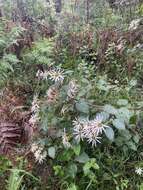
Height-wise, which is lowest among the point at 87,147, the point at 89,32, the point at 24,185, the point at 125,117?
the point at 24,185

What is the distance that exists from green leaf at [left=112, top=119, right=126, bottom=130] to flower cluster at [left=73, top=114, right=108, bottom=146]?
0.29 feet

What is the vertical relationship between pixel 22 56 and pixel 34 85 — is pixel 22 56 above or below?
above

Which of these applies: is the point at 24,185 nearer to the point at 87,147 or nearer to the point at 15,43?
the point at 87,147

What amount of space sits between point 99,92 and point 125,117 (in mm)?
428

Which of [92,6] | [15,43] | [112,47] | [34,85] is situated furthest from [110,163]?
[92,6]

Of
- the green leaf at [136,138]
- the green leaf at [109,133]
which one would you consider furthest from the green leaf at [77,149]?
the green leaf at [136,138]

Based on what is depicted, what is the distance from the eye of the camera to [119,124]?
3.05 m

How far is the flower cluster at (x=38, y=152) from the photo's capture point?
3119 mm

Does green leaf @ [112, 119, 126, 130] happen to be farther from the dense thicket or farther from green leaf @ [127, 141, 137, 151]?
green leaf @ [127, 141, 137, 151]

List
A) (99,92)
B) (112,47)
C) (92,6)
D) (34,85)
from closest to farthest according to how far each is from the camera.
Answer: (99,92), (34,85), (112,47), (92,6)

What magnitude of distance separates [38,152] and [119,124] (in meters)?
0.66

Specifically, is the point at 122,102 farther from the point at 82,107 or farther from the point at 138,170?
the point at 138,170

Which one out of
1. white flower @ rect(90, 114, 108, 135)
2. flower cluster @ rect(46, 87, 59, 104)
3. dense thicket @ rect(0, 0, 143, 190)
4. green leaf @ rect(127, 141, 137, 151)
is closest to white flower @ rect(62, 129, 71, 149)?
dense thicket @ rect(0, 0, 143, 190)

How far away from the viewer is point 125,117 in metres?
3.16
